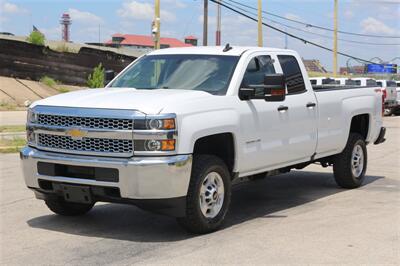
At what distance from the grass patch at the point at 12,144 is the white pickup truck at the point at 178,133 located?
6.05m

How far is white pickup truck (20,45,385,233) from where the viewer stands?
5930 millimetres

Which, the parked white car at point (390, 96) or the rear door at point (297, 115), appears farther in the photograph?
the parked white car at point (390, 96)

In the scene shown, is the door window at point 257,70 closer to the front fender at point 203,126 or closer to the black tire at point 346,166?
the front fender at point 203,126

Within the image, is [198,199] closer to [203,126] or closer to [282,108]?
[203,126]

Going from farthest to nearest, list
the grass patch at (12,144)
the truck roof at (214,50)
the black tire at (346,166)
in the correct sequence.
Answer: the grass patch at (12,144), the black tire at (346,166), the truck roof at (214,50)

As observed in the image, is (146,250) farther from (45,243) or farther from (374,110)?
(374,110)

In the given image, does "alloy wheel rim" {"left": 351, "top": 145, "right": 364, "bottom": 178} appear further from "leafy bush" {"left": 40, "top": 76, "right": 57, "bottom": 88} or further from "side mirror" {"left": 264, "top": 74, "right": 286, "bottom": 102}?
"leafy bush" {"left": 40, "top": 76, "right": 57, "bottom": 88}

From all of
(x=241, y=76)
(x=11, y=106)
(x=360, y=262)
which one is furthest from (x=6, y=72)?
(x=360, y=262)

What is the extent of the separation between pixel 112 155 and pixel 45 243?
1.07 metres

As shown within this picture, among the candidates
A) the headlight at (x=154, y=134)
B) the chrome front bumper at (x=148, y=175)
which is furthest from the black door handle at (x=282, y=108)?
the headlight at (x=154, y=134)

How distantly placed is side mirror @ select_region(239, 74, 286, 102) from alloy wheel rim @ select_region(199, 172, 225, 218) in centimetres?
100

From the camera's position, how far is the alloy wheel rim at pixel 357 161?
9463 mm

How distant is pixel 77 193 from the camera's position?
618 cm

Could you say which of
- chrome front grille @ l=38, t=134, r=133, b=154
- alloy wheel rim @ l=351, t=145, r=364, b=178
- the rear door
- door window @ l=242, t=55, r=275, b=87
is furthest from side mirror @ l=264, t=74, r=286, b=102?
alloy wheel rim @ l=351, t=145, r=364, b=178
